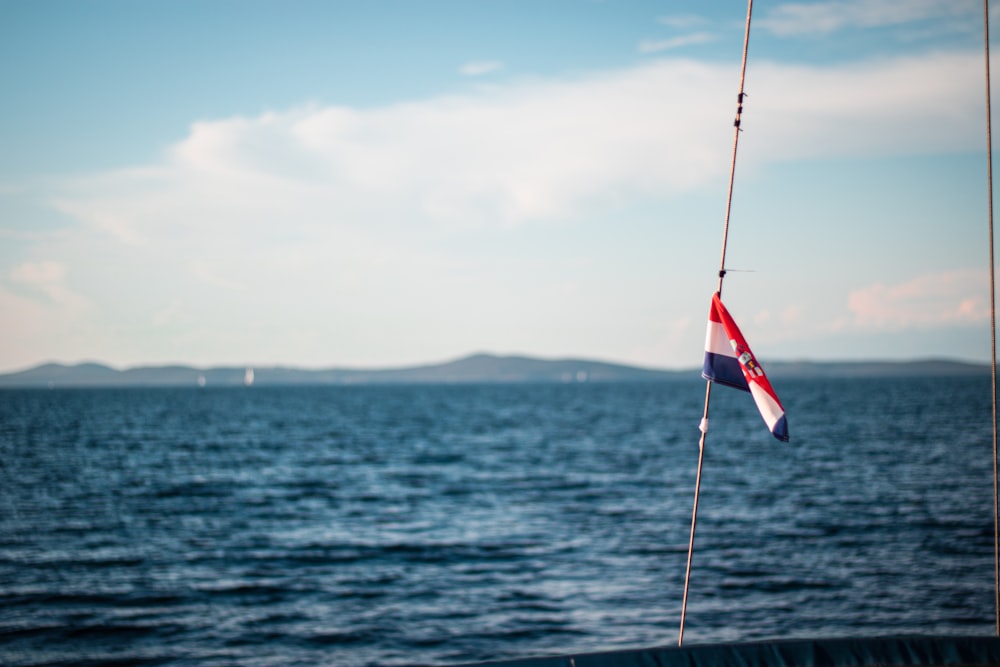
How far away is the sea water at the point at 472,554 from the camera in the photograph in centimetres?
1616

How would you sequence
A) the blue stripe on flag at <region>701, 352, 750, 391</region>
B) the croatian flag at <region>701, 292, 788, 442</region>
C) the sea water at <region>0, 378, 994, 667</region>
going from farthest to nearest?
the sea water at <region>0, 378, 994, 667</region> → the blue stripe on flag at <region>701, 352, 750, 391</region> → the croatian flag at <region>701, 292, 788, 442</region>

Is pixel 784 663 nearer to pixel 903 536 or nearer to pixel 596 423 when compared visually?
pixel 903 536

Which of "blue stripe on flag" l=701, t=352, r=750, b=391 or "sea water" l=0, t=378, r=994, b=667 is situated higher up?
"blue stripe on flag" l=701, t=352, r=750, b=391

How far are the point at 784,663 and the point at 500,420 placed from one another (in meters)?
86.1

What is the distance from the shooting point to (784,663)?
18.3 feet

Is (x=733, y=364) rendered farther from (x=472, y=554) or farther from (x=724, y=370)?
(x=472, y=554)

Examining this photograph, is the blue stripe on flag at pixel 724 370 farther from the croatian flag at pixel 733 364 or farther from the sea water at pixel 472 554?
the sea water at pixel 472 554

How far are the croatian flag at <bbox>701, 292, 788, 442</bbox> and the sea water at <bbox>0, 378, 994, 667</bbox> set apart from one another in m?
8.23

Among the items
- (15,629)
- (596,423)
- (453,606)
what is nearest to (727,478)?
(453,606)

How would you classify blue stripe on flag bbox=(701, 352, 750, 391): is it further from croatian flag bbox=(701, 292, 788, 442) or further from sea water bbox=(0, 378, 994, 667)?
sea water bbox=(0, 378, 994, 667)

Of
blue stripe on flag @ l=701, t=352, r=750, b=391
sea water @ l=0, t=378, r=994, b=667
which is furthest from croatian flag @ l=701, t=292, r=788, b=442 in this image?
sea water @ l=0, t=378, r=994, b=667

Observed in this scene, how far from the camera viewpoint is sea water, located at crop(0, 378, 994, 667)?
53.0ft

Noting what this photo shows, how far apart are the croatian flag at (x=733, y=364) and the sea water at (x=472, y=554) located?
27.0ft

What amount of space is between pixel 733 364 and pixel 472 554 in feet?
50.5
